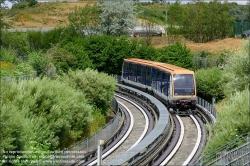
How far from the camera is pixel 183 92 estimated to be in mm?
35656

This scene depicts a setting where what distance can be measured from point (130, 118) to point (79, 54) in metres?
16.8

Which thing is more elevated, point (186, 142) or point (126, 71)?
point (126, 71)

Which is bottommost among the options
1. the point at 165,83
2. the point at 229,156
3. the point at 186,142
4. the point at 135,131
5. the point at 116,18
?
the point at 135,131

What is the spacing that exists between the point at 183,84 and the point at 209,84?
941cm

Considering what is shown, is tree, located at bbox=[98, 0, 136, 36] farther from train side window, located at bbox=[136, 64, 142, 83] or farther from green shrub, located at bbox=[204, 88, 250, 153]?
green shrub, located at bbox=[204, 88, 250, 153]

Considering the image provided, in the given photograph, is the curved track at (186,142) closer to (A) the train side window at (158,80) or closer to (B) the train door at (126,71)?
(A) the train side window at (158,80)

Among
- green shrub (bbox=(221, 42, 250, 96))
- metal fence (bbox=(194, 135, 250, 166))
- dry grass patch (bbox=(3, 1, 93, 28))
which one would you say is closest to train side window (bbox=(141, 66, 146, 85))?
green shrub (bbox=(221, 42, 250, 96))

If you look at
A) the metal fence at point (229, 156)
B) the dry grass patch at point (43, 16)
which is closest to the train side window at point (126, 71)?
the metal fence at point (229, 156)

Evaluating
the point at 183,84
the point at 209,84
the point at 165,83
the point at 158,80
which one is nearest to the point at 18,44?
the point at 158,80

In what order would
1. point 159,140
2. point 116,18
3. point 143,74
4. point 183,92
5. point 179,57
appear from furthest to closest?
1. point 116,18
2. point 179,57
3. point 143,74
4. point 183,92
5. point 159,140

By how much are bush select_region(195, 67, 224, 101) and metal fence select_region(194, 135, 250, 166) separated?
23566 mm

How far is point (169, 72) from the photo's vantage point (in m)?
36.6

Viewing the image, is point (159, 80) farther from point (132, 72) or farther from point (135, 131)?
point (132, 72)

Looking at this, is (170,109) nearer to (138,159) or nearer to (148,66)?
(148,66)
